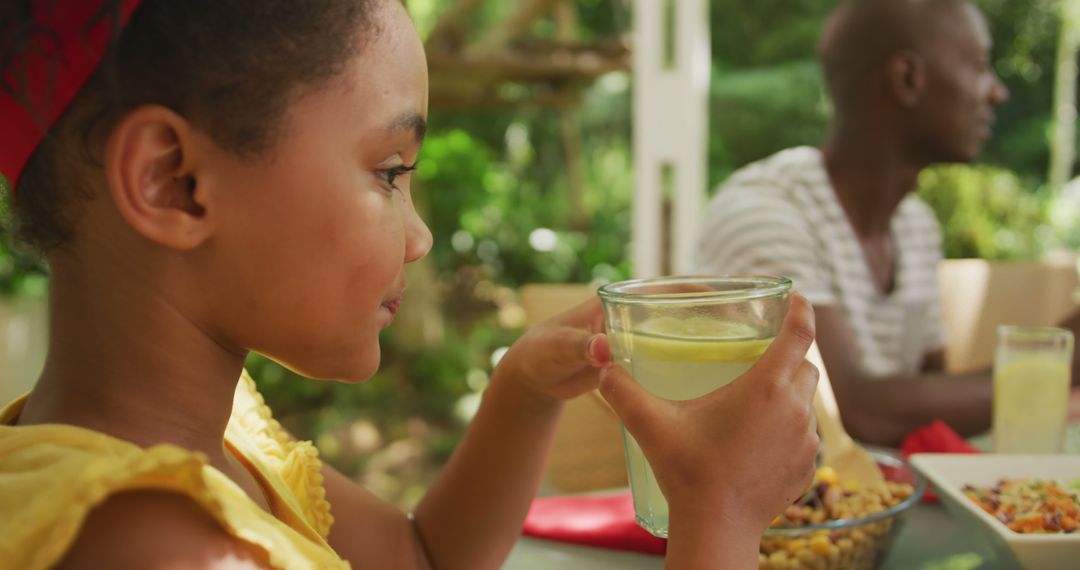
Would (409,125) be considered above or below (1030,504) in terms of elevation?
above

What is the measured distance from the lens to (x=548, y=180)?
351 inches

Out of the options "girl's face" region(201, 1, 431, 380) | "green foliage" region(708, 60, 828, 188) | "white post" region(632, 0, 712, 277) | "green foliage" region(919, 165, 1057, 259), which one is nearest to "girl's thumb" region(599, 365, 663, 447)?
"girl's face" region(201, 1, 431, 380)

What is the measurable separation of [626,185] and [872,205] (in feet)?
20.3

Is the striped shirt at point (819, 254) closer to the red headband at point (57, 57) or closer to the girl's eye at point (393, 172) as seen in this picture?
the girl's eye at point (393, 172)

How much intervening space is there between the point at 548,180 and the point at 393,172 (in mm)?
8092

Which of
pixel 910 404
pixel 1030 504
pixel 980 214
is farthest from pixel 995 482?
pixel 980 214

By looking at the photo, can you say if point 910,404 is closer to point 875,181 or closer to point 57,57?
point 875,181

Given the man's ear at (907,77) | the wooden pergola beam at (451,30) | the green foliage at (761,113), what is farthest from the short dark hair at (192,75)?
the green foliage at (761,113)

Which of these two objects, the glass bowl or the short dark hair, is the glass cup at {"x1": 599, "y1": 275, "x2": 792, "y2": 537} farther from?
the short dark hair

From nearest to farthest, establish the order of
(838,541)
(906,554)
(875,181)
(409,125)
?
(409,125) → (838,541) → (906,554) → (875,181)

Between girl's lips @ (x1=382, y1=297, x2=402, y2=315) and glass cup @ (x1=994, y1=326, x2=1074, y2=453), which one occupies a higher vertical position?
girl's lips @ (x1=382, y1=297, x2=402, y2=315)

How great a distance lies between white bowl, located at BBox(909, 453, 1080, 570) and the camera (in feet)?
3.18

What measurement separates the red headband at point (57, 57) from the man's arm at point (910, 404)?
1660 mm

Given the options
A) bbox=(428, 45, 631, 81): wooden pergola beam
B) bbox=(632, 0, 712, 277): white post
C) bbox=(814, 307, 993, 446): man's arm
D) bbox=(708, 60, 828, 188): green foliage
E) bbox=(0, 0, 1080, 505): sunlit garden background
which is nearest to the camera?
bbox=(814, 307, 993, 446): man's arm
